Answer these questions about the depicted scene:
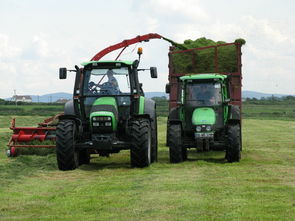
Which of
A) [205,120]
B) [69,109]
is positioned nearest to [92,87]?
[69,109]

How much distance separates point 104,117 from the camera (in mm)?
12742

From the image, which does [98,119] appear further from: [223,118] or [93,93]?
[223,118]

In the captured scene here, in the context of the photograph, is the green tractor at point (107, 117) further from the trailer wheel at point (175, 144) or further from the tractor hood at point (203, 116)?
the tractor hood at point (203, 116)

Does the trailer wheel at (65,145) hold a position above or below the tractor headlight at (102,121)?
below

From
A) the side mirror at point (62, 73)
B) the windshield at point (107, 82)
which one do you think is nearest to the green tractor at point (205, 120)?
the windshield at point (107, 82)

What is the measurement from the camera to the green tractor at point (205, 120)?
1417 cm

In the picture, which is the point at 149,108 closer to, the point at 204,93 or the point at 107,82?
the point at 107,82

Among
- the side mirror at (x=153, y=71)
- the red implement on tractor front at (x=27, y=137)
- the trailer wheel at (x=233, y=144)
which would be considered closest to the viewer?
the side mirror at (x=153, y=71)

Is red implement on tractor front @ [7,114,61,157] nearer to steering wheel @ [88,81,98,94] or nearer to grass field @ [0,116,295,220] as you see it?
grass field @ [0,116,295,220]

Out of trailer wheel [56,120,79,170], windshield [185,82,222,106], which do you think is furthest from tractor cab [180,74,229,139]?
trailer wheel [56,120,79,170]

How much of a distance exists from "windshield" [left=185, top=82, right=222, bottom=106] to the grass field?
1.66 metres

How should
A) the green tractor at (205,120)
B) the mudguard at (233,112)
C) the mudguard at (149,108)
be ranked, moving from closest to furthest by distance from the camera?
the mudguard at (149,108) → the green tractor at (205,120) → the mudguard at (233,112)

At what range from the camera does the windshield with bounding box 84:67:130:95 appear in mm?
13516

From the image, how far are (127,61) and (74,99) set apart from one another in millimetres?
1509
